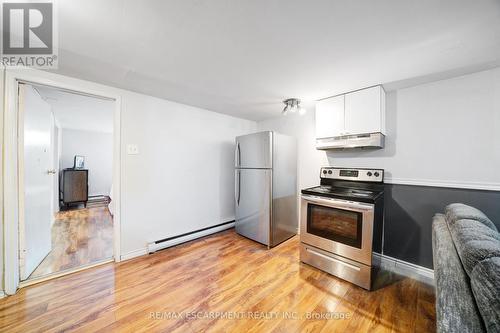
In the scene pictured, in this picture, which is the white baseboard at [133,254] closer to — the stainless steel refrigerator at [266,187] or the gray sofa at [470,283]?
the stainless steel refrigerator at [266,187]

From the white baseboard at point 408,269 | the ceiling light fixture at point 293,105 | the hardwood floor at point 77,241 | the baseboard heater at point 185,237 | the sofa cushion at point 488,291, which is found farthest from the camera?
the ceiling light fixture at point 293,105

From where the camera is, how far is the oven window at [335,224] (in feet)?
6.04

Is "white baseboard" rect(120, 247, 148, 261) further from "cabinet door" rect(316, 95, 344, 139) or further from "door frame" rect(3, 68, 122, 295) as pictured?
"cabinet door" rect(316, 95, 344, 139)

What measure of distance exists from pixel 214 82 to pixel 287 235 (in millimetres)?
2468

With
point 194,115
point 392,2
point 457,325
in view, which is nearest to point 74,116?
point 194,115

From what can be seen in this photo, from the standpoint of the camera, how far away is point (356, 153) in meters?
2.46

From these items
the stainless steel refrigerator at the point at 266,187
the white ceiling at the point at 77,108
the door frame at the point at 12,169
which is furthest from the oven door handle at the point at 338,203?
the white ceiling at the point at 77,108

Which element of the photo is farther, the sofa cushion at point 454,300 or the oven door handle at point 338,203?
the oven door handle at point 338,203

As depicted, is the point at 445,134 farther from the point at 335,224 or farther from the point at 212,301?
the point at 212,301

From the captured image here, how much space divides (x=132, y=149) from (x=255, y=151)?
1.65 metres

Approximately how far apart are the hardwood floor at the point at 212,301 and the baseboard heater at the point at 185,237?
258 mm

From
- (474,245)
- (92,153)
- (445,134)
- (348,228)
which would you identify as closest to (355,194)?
(348,228)

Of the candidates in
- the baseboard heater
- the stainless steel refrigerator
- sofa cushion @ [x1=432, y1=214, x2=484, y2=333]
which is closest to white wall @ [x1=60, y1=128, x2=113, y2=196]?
the baseboard heater

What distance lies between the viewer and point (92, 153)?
549cm
